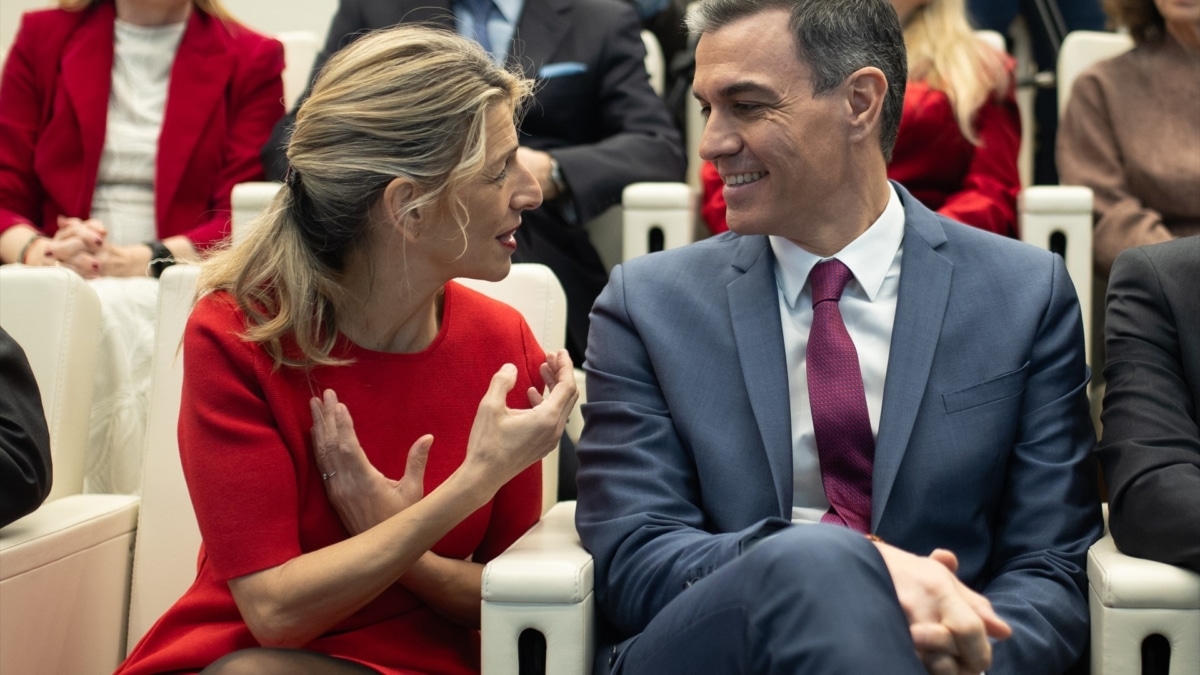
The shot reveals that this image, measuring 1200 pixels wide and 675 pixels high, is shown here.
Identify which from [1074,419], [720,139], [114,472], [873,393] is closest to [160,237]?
[114,472]

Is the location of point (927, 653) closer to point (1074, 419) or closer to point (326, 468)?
point (1074, 419)

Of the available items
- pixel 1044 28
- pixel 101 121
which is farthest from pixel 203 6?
pixel 1044 28

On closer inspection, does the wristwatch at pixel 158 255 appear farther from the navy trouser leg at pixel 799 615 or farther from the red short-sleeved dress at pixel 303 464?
the navy trouser leg at pixel 799 615

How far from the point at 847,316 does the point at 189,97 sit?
157 centimetres

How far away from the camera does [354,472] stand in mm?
1571

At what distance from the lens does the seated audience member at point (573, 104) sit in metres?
2.51

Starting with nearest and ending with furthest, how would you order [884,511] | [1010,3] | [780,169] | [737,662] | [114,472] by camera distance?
1. [737,662]
2. [884,511]
3. [780,169]
4. [114,472]
5. [1010,3]

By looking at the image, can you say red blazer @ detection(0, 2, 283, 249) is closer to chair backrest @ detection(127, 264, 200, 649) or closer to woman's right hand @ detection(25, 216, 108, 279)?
woman's right hand @ detection(25, 216, 108, 279)

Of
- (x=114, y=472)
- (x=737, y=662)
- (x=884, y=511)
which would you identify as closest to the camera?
(x=737, y=662)

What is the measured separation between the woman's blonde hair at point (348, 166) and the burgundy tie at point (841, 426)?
44 cm

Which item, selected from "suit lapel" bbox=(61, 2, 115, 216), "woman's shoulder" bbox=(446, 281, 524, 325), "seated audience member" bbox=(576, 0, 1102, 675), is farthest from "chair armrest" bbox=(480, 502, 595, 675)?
"suit lapel" bbox=(61, 2, 115, 216)

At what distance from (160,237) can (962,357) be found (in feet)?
5.44

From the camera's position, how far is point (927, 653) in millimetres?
1292

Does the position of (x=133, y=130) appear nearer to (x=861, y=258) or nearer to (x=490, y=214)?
(x=490, y=214)
